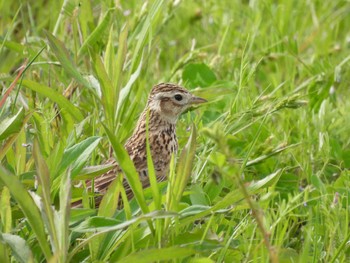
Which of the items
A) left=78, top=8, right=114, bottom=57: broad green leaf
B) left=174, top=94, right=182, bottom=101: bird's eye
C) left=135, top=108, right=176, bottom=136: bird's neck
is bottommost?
left=135, top=108, right=176, bottom=136: bird's neck

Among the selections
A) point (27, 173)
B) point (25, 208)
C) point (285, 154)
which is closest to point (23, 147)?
point (27, 173)

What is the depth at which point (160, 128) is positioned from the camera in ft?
17.7

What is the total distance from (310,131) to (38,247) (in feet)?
7.34

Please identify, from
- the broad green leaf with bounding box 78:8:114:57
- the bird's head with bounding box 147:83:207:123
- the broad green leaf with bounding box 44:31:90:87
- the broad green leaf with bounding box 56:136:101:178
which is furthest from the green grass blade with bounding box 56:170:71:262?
the bird's head with bounding box 147:83:207:123

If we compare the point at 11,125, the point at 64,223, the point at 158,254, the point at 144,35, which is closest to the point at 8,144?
the point at 11,125

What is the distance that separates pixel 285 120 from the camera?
5.71 m

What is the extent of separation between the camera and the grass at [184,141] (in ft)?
11.7

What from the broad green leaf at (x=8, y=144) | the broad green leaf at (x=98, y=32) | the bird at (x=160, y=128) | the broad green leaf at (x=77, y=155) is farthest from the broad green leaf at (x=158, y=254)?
the broad green leaf at (x=98, y=32)

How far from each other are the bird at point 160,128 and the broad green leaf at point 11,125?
961 millimetres

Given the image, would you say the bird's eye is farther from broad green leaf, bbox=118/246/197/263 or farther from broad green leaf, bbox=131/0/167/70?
broad green leaf, bbox=118/246/197/263

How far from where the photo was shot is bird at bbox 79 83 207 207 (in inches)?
200

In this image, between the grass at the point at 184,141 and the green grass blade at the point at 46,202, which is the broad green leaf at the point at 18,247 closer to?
the grass at the point at 184,141

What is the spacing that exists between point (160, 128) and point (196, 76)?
2.60 ft

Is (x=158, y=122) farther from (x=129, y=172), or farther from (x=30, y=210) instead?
(x=30, y=210)
